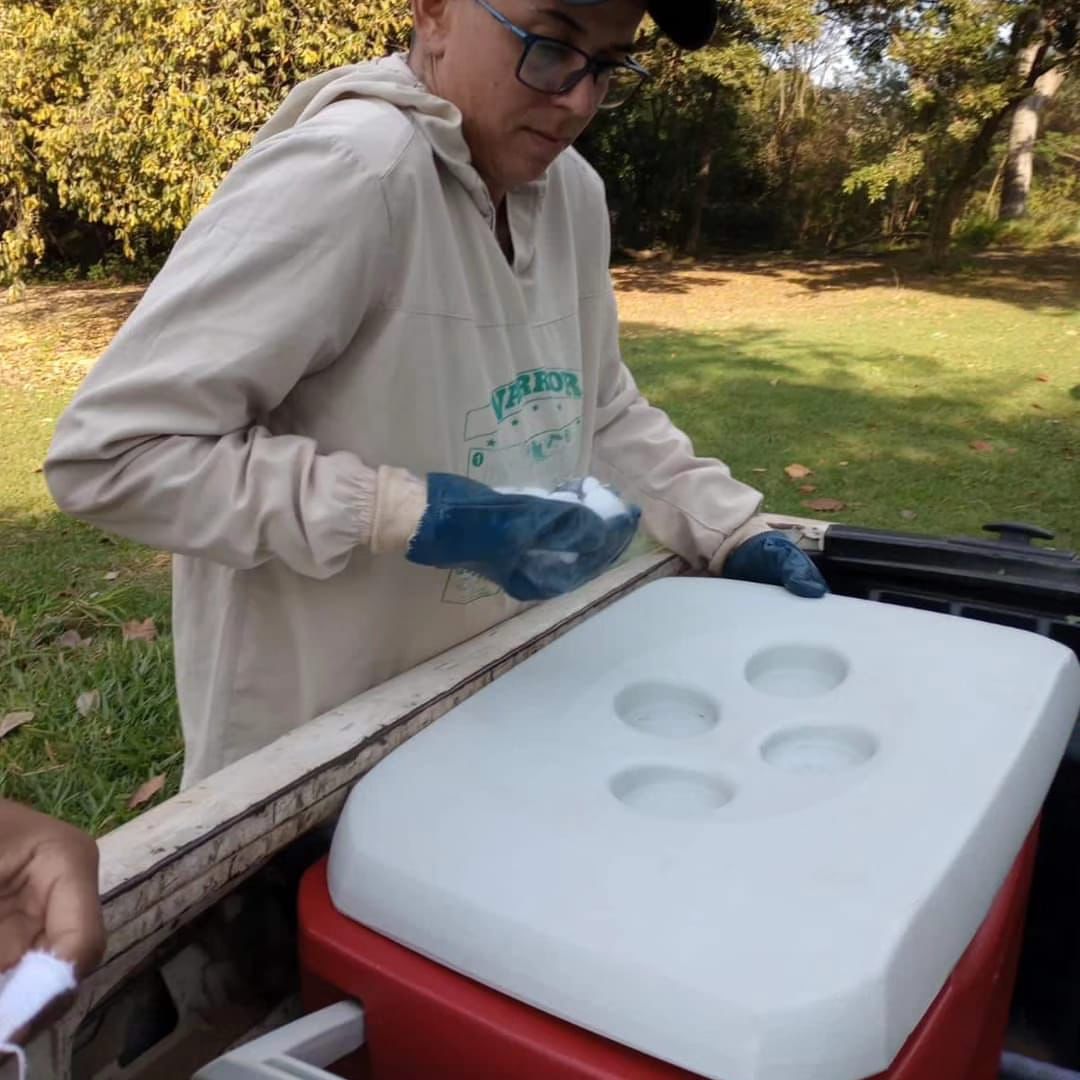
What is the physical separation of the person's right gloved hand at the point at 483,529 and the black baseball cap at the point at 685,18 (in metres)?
0.59

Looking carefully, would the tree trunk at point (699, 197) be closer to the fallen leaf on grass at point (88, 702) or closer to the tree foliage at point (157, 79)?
the tree foliage at point (157, 79)

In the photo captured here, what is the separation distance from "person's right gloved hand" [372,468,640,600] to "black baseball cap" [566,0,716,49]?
1.95 feet

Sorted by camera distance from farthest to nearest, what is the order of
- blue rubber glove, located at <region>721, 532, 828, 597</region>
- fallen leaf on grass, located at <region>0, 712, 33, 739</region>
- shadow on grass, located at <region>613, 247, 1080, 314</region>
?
shadow on grass, located at <region>613, 247, 1080, 314</region> < fallen leaf on grass, located at <region>0, 712, 33, 739</region> < blue rubber glove, located at <region>721, 532, 828, 597</region>

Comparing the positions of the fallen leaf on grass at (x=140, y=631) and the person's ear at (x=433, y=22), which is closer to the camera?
the person's ear at (x=433, y=22)

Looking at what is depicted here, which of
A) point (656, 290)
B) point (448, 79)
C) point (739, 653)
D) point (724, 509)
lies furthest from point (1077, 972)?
point (656, 290)

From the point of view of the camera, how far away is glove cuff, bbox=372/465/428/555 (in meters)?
1.12

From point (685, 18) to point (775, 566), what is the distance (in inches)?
27.8

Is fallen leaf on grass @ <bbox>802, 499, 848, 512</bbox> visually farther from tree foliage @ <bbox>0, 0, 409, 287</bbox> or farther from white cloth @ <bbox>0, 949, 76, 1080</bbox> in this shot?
tree foliage @ <bbox>0, 0, 409, 287</bbox>

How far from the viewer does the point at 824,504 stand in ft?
14.8

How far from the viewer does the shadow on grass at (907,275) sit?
33.9 ft

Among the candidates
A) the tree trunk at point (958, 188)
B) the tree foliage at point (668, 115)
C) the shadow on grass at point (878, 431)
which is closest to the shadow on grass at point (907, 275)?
the tree trunk at point (958, 188)

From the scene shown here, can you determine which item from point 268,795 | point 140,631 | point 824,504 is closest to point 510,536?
point 268,795

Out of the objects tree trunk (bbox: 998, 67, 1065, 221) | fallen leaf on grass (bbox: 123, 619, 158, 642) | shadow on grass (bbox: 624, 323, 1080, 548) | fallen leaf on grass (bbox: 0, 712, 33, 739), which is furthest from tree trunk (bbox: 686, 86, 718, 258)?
fallen leaf on grass (bbox: 0, 712, 33, 739)

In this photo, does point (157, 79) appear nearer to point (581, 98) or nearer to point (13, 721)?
point (13, 721)
